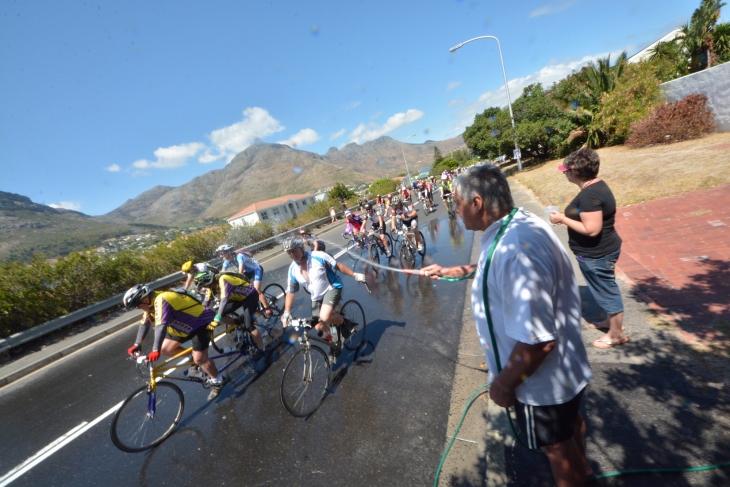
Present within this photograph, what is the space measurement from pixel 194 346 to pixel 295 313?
2.72m

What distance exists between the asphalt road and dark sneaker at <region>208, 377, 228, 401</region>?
0.37 feet

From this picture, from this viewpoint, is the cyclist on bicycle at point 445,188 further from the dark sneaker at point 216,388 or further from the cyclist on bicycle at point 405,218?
the dark sneaker at point 216,388

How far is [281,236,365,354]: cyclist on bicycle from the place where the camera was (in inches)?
157

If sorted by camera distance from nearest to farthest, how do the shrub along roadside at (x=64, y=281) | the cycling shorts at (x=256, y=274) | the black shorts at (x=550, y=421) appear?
the black shorts at (x=550, y=421) < the cycling shorts at (x=256, y=274) < the shrub along roadside at (x=64, y=281)

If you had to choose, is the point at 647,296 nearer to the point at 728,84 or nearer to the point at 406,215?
the point at 406,215

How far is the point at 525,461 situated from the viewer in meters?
2.37

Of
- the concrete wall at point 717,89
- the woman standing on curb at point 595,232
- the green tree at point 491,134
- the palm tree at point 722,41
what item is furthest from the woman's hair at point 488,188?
the palm tree at point 722,41

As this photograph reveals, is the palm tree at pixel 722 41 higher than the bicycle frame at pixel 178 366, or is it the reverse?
the palm tree at pixel 722 41

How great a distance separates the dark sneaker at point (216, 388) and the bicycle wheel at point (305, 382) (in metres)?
1.19

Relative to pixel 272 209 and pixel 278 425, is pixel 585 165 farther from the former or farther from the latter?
pixel 272 209

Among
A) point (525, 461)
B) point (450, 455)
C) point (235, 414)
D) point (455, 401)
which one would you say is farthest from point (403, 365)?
point (235, 414)

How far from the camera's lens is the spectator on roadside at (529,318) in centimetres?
135

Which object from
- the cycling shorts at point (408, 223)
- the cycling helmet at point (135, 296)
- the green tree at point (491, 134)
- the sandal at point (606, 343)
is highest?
the green tree at point (491, 134)

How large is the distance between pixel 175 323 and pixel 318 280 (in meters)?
1.81
